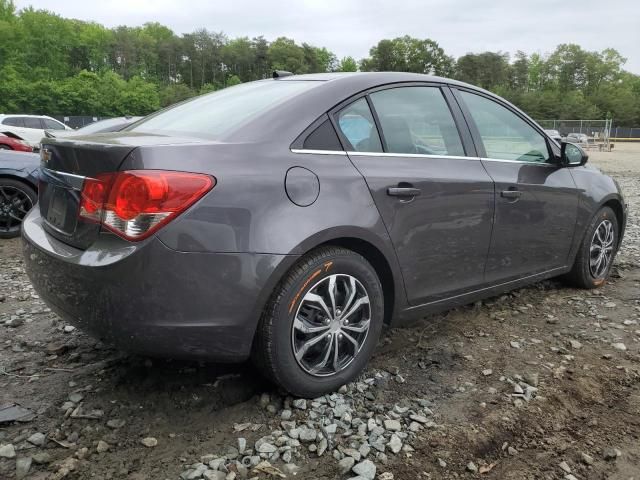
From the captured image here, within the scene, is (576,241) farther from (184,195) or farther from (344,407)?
(184,195)

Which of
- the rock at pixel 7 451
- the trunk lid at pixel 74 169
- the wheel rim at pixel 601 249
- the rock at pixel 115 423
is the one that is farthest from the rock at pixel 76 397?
the wheel rim at pixel 601 249

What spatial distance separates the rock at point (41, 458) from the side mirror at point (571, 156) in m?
3.63

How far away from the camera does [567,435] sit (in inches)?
96.6

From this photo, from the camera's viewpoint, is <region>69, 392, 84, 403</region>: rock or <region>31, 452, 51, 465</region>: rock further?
<region>69, 392, 84, 403</region>: rock

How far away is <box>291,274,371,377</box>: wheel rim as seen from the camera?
99.4 inches

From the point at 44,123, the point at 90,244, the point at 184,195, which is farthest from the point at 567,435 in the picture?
the point at 44,123

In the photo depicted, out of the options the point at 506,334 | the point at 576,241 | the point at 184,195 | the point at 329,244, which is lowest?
the point at 506,334

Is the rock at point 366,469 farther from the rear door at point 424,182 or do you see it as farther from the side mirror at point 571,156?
the side mirror at point 571,156

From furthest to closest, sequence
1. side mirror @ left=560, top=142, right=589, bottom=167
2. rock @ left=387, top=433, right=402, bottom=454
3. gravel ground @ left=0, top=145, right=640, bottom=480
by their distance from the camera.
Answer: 1. side mirror @ left=560, top=142, right=589, bottom=167
2. rock @ left=387, top=433, right=402, bottom=454
3. gravel ground @ left=0, top=145, right=640, bottom=480

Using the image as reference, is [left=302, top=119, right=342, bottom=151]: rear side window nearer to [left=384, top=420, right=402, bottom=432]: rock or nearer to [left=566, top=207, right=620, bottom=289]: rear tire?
[left=384, top=420, right=402, bottom=432]: rock

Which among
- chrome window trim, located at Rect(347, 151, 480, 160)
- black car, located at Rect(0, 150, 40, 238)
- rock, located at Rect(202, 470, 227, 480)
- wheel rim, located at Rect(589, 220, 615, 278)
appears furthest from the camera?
black car, located at Rect(0, 150, 40, 238)

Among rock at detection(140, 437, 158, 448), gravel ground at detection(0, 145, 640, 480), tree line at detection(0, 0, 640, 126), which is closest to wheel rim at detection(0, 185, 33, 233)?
gravel ground at detection(0, 145, 640, 480)

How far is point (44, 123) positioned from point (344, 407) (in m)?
22.2

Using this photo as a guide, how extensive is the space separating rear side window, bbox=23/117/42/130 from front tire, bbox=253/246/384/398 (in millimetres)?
21555
